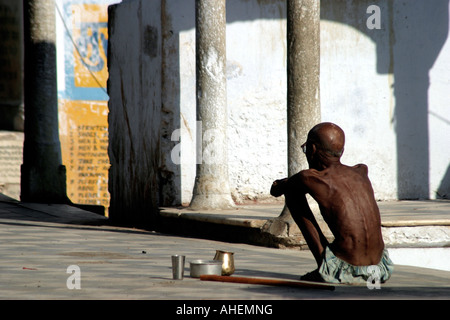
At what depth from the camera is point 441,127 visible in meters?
11.4

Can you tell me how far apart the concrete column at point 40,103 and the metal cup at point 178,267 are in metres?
8.52

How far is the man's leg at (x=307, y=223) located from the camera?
5480 millimetres

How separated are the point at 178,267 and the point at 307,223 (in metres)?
0.89

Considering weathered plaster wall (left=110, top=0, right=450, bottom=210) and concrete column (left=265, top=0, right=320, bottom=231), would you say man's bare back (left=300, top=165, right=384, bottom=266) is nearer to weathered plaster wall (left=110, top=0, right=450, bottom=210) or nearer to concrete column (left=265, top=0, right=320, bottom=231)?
concrete column (left=265, top=0, right=320, bottom=231)

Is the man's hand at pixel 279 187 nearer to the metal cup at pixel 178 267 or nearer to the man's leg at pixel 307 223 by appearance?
the man's leg at pixel 307 223

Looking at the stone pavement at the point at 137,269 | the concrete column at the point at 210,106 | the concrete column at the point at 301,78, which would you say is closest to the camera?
the stone pavement at the point at 137,269

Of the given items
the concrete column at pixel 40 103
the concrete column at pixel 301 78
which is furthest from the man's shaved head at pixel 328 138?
the concrete column at pixel 40 103

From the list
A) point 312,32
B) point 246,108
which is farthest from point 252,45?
point 312,32

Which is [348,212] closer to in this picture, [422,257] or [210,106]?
[422,257]

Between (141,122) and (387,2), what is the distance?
3652mm

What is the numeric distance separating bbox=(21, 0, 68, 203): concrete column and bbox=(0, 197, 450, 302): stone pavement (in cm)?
329

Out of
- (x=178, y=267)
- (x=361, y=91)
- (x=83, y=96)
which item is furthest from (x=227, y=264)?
(x=83, y=96)

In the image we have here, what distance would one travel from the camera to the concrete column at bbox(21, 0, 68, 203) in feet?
44.9
